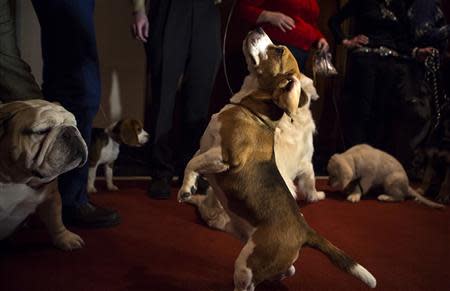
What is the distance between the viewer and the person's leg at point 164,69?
3.23 meters

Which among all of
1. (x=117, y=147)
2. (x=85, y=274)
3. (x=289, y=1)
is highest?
(x=289, y=1)

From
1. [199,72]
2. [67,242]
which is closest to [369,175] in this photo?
[199,72]

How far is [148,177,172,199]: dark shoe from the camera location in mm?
3248

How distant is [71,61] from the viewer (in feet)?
7.64

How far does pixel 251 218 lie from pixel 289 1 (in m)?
2.08

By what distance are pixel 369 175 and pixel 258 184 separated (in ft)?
6.90

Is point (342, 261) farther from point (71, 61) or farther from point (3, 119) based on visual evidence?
point (71, 61)

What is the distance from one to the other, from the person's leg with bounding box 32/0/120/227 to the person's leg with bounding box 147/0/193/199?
0.88 metres

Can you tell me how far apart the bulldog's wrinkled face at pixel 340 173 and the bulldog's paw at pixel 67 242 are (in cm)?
213

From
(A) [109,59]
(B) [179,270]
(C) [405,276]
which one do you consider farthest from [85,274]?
(A) [109,59]

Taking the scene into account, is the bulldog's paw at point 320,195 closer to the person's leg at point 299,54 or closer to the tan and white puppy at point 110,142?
the person's leg at point 299,54

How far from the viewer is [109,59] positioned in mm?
4371

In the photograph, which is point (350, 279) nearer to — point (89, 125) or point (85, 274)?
point (85, 274)

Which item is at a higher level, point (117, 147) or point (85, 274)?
point (85, 274)
